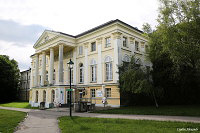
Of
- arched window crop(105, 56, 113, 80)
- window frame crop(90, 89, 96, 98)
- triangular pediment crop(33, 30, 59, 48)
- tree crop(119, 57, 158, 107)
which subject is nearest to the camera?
tree crop(119, 57, 158, 107)

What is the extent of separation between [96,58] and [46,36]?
506 inches

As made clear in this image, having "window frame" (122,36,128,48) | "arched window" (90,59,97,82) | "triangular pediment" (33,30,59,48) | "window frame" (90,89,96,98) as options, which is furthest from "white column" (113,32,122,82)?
"triangular pediment" (33,30,59,48)

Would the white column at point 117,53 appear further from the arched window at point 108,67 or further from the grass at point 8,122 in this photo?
the grass at point 8,122

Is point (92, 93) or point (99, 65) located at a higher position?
point (99, 65)

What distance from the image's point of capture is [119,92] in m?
21.8

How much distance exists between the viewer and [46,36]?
1309 inches

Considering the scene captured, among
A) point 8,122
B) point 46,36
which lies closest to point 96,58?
point 46,36

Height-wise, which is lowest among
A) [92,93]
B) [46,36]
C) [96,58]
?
[92,93]

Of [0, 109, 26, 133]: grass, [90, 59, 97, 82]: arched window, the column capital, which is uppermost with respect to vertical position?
the column capital

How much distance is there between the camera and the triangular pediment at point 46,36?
30.4 metres

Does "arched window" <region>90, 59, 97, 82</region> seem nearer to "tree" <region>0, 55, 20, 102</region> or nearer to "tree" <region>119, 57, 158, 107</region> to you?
"tree" <region>119, 57, 158, 107</region>

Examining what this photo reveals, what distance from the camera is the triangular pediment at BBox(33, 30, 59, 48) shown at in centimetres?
3037

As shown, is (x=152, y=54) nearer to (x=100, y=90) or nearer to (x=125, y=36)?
(x=125, y=36)

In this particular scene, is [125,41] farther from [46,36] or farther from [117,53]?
[46,36]
